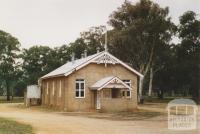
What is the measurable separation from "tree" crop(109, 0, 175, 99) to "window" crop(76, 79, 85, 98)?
17.8 m

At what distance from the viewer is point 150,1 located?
57312 mm

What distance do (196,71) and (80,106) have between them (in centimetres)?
3216

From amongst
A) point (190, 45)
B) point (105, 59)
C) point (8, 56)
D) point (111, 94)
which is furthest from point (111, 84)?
point (8, 56)

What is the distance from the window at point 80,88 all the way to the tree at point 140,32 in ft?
58.5

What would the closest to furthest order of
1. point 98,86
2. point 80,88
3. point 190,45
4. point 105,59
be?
point 98,86, point 80,88, point 105,59, point 190,45

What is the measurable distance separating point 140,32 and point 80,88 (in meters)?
19.4

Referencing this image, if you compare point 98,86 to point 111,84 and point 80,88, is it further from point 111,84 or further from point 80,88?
point 80,88

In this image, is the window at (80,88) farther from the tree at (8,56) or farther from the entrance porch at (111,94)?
the tree at (8,56)

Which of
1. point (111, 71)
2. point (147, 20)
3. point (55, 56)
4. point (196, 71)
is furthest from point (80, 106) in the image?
point (55, 56)

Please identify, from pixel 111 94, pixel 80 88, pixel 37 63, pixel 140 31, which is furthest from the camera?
pixel 37 63

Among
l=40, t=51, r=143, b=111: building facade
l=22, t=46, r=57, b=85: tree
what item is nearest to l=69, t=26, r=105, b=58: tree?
l=22, t=46, r=57, b=85: tree

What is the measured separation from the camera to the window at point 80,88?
40.5 metres

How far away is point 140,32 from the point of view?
2259 inches

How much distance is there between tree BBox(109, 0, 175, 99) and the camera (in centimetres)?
5641
